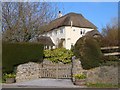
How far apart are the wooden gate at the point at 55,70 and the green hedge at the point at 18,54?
3.21ft

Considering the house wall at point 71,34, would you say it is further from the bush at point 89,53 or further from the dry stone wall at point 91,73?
the bush at point 89,53

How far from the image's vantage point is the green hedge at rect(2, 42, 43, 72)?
1867 centimetres

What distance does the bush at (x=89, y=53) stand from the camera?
55.6 feet

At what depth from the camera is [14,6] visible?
25.0m

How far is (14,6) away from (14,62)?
8.09 meters

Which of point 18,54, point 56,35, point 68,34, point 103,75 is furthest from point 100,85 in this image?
point 56,35

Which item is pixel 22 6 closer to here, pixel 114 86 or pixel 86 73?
pixel 86 73

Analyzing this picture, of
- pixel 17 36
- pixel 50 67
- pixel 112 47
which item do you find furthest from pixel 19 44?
pixel 112 47

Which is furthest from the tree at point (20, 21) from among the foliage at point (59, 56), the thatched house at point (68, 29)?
the thatched house at point (68, 29)

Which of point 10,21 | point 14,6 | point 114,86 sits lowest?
point 114,86

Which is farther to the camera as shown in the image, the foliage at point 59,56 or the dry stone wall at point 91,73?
the foliage at point 59,56

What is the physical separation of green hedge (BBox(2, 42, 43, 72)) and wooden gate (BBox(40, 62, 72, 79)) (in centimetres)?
98

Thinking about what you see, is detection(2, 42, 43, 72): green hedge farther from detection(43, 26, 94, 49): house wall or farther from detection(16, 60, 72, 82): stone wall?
detection(43, 26, 94, 49): house wall

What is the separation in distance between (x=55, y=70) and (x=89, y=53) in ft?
14.1
